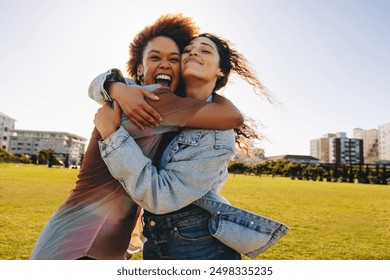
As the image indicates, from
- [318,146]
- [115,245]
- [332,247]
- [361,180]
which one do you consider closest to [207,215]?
[115,245]

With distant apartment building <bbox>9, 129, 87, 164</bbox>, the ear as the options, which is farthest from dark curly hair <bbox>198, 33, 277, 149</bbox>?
distant apartment building <bbox>9, 129, 87, 164</bbox>

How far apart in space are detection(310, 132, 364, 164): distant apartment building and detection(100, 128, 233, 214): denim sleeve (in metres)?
64.4

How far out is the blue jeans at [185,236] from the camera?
5.09 ft

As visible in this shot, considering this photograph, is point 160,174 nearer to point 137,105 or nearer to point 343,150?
point 137,105

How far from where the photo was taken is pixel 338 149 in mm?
65625

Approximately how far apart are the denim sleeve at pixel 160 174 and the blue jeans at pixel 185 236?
13 cm

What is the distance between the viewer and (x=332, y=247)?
453cm

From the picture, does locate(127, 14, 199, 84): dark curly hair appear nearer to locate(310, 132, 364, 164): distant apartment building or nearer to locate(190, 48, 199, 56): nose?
locate(190, 48, 199, 56): nose

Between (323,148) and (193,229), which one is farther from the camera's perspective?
(323,148)

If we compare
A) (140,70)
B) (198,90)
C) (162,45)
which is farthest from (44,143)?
(198,90)

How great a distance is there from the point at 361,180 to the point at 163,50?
3571 cm

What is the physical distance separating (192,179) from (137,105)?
15.6 inches

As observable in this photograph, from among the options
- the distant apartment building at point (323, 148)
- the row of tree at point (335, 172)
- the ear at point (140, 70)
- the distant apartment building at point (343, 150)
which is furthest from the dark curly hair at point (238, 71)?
the distant apartment building at point (323, 148)

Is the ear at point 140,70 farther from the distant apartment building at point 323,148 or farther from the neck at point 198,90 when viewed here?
the distant apartment building at point 323,148
